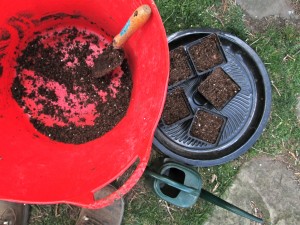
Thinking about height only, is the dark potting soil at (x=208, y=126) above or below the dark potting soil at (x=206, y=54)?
below

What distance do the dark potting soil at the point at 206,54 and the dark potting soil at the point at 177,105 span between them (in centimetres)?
13

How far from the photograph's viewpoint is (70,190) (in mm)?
1238

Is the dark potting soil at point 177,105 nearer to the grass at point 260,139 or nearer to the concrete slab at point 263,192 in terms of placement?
the grass at point 260,139

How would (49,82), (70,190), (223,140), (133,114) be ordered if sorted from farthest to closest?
1. (223,140)
2. (49,82)
3. (133,114)
4. (70,190)

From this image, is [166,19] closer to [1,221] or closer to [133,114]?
[133,114]

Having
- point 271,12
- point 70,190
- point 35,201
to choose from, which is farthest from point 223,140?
point 35,201

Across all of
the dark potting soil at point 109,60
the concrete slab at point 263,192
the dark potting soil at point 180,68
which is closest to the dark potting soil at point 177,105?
the dark potting soil at point 180,68

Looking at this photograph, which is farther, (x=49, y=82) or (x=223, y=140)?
(x=223, y=140)

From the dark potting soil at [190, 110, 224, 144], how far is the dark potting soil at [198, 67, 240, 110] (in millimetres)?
51

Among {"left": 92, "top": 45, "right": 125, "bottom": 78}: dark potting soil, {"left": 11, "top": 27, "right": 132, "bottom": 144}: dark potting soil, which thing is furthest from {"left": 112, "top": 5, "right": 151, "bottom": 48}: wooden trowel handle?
{"left": 11, "top": 27, "right": 132, "bottom": 144}: dark potting soil

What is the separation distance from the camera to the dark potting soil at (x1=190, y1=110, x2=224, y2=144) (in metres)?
1.60

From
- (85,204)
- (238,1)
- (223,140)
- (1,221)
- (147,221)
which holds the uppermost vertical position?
(85,204)

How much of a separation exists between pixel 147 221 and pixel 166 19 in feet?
2.83

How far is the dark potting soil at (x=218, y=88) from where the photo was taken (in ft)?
5.23
